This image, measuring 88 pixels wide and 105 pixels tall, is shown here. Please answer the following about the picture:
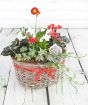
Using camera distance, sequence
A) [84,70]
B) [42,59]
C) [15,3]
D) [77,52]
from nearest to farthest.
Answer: [42,59]
[84,70]
[77,52]
[15,3]

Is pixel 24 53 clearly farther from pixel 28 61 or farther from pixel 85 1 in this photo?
pixel 85 1

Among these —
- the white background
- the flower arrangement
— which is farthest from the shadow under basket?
the white background

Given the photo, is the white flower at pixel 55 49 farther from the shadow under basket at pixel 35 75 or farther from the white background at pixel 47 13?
the white background at pixel 47 13

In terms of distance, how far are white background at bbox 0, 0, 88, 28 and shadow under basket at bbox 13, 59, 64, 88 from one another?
40.2 inches

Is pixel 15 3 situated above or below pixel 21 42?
above

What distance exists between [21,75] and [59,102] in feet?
0.65

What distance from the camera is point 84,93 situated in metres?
1.29

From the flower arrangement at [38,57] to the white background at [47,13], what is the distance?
3.08ft

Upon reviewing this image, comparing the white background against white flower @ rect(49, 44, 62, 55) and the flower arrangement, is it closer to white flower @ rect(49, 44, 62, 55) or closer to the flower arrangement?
the flower arrangement

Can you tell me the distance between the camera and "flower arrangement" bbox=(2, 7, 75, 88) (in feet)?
3.99

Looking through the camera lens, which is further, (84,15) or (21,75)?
(84,15)

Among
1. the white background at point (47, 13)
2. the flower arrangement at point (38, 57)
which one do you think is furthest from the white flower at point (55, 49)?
the white background at point (47, 13)

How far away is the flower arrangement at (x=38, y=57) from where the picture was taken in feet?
3.99

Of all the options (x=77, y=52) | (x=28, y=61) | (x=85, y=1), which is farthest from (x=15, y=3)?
(x=28, y=61)
